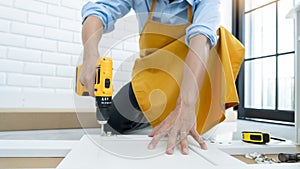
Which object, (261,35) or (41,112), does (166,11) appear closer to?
(41,112)

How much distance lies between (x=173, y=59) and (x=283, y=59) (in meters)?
1.11

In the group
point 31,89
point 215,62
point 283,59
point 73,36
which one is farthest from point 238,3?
point 31,89

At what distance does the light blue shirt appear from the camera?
62 centimetres

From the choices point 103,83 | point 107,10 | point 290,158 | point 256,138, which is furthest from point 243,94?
point 103,83

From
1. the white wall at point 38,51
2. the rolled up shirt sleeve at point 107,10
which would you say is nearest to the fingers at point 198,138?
the rolled up shirt sleeve at point 107,10

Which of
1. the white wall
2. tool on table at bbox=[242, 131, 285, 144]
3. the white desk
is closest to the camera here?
the white desk

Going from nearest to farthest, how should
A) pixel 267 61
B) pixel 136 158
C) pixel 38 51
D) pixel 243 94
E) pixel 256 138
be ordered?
pixel 136 158 < pixel 256 138 < pixel 38 51 < pixel 267 61 < pixel 243 94

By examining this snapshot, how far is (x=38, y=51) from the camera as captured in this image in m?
1.41

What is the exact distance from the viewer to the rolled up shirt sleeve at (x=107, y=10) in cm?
65

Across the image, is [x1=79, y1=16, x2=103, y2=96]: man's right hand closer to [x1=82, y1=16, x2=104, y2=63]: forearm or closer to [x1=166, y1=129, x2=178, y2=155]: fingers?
[x1=82, y1=16, x2=104, y2=63]: forearm

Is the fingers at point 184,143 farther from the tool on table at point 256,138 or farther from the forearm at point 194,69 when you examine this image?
the tool on table at point 256,138

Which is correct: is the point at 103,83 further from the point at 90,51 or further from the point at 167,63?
the point at 167,63

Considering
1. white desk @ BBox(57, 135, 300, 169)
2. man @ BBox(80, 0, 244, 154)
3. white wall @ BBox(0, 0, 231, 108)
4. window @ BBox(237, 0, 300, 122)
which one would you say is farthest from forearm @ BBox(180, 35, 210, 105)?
window @ BBox(237, 0, 300, 122)

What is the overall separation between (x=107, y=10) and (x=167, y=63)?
0.21 metres
